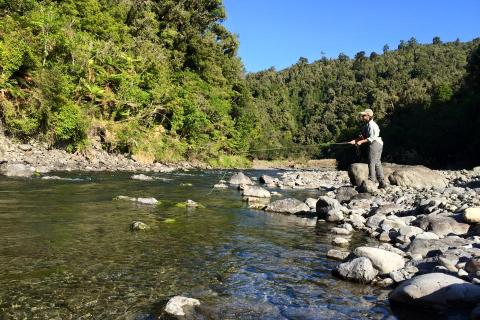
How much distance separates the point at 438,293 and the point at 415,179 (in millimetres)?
11542

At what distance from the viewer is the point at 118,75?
29.8 m

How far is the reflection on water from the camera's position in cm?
456

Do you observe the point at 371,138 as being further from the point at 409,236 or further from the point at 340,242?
the point at 340,242

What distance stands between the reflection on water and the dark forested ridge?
34.8 metres

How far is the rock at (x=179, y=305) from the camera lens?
429 cm

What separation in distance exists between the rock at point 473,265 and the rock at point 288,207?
252 inches

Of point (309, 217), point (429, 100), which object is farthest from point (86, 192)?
point (429, 100)

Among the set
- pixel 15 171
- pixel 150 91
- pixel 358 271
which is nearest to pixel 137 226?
pixel 358 271

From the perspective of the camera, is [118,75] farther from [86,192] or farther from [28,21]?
[86,192]

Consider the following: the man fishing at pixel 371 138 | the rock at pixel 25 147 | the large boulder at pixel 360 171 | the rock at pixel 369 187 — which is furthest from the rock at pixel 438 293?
the rock at pixel 25 147

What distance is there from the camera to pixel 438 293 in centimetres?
474

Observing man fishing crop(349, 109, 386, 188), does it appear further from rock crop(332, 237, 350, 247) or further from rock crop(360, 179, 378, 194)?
rock crop(332, 237, 350, 247)

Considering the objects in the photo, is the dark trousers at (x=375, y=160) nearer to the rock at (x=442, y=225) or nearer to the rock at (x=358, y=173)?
the rock at (x=358, y=173)

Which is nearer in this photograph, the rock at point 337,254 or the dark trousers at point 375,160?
the rock at point 337,254
